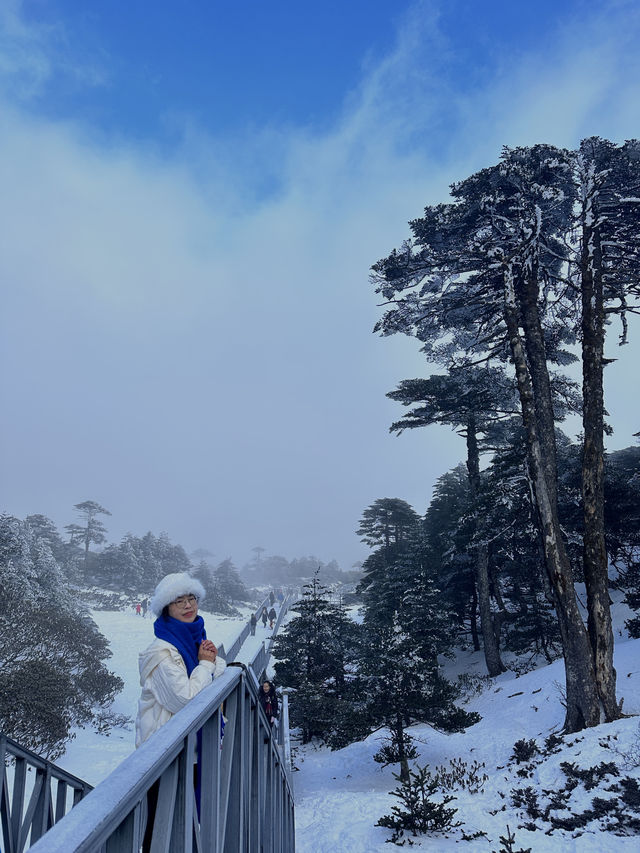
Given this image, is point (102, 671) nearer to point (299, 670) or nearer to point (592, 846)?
point (299, 670)

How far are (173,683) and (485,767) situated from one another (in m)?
9.74

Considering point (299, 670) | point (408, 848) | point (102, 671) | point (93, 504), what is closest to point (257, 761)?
point (408, 848)

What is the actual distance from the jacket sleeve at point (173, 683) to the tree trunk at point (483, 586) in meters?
16.4

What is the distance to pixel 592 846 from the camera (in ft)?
16.6

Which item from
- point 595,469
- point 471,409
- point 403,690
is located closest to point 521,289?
point 595,469

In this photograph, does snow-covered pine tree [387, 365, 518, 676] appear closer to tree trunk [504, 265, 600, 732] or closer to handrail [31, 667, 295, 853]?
tree trunk [504, 265, 600, 732]

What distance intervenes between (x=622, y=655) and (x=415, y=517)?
68.7ft

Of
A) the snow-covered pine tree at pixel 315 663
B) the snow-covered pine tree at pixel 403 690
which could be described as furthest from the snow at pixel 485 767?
the snow-covered pine tree at pixel 315 663

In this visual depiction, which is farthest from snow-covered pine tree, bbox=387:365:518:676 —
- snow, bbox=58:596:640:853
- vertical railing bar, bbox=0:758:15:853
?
vertical railing bar, bbox=0:758:15:853

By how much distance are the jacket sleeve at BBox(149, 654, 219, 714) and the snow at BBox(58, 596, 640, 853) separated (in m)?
5.39

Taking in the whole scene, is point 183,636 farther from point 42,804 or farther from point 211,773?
Result: point 42,804

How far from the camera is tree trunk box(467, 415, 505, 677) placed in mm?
18312

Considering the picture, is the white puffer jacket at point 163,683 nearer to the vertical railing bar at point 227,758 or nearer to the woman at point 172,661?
the woman at point 172,661

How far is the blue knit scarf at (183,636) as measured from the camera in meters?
2.59
